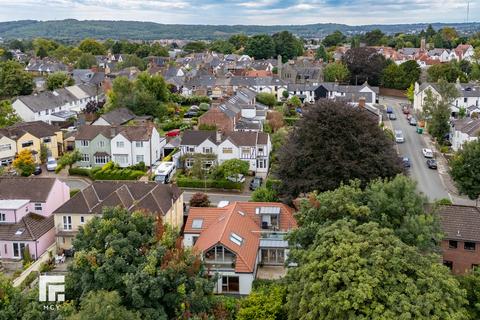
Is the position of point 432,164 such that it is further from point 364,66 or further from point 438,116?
point 364,66

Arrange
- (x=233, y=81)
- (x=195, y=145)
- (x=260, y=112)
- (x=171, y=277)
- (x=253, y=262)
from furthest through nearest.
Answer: (x=233, y=81) < (x=260, y=112) < (x=195, y=145) < (x=253, y=262) < (x=171, y=277)

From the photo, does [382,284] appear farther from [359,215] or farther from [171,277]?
[171,277]

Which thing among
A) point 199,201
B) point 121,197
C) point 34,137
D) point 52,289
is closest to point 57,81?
point 34,137

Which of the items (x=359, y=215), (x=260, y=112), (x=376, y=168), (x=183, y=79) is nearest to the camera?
(x=359, y=215)

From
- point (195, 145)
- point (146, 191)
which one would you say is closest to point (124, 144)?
point (195, 145)

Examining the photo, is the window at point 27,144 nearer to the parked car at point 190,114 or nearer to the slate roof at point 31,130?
the slate roof at point 31,130

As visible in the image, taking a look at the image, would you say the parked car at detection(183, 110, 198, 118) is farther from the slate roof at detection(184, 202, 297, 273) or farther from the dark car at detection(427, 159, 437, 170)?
the slate roof at detection(184, 202, 297, 273)

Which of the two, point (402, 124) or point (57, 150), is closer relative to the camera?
point (57, 150)

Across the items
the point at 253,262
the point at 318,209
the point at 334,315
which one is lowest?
the point at 253,262
